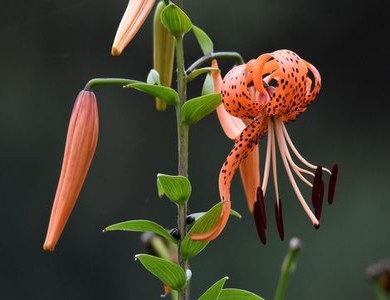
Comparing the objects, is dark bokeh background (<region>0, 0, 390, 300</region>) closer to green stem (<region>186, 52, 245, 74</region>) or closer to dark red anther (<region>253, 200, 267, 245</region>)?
green stem (<region>186, 52, 245, 74</region>)

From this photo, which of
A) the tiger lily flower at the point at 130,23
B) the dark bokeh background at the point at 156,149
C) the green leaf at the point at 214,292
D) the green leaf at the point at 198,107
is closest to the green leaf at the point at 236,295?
the green leaf at the point at 214,292

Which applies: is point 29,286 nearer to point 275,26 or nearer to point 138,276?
point 138,276

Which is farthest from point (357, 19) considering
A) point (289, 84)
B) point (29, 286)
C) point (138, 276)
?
point (289, 84)

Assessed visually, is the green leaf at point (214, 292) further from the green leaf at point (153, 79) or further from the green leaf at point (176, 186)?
the green leaf at point (153, 79)

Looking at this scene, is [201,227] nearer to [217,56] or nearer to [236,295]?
[236,295]

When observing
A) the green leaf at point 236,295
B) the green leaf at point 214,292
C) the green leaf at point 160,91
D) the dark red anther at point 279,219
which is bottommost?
the green leaf at point 236,295
